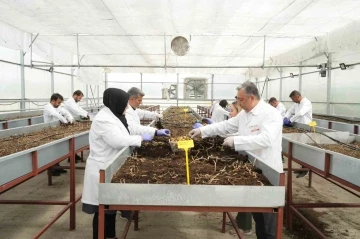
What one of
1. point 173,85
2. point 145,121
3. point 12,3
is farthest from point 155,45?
point 173,85

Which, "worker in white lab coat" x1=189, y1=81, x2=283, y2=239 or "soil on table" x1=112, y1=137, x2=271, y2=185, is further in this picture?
"worker in white lab coat" x1=189, y1=81, x2=283, y2=239

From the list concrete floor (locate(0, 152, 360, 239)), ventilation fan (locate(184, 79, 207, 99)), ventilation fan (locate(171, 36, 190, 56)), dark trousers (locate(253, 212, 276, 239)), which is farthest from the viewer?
ventilation fan (locate(184, 79, 207, 99))

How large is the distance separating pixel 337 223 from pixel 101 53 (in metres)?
9.84

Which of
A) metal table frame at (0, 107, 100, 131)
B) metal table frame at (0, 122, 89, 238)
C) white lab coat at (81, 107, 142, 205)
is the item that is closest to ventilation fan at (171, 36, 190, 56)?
metal table frame at (0, 122, 89, 238)

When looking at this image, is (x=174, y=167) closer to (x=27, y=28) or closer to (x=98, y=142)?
(x=98, y=142)

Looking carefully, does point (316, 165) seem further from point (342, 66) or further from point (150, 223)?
point (342, 66)

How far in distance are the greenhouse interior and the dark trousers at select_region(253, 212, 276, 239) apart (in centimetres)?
1

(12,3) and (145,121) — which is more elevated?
(12,3)

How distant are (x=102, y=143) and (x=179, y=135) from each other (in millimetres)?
1659

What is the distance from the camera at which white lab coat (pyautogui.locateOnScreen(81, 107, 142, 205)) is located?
2.59m

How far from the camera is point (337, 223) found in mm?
3879

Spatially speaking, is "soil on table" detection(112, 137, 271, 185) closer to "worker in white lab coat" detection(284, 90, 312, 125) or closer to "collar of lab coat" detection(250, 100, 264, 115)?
"collar of lab coat" detection(250, 100, 264, 115)

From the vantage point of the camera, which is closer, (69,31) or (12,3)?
(12,3)

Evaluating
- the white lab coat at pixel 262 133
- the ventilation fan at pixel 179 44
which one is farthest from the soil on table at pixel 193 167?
the ventilation fan at pixel 179 44
